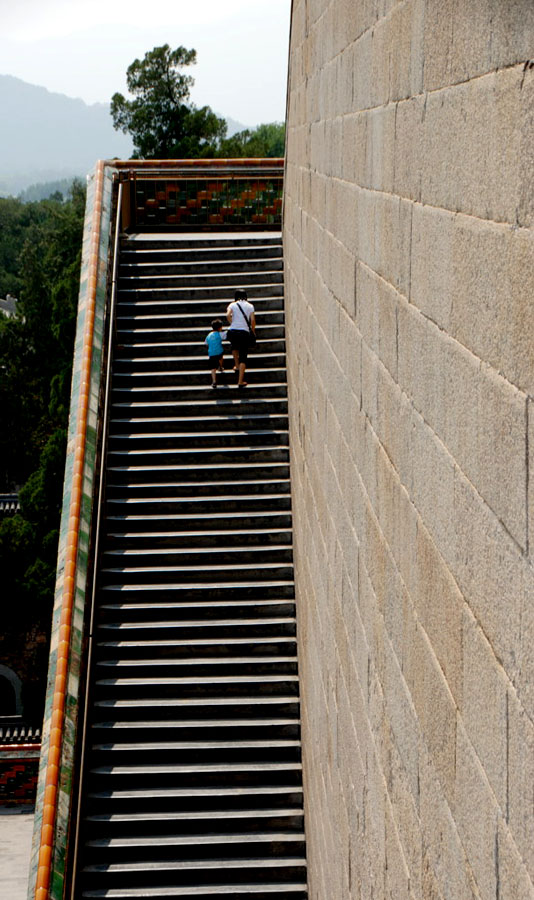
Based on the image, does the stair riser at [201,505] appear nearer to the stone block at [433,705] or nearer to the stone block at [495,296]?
the stone block at [433,705]

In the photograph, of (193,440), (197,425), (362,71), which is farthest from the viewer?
(197,425)

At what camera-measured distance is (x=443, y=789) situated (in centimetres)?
248

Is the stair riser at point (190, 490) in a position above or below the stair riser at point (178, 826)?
above

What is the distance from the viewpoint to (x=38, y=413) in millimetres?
41906

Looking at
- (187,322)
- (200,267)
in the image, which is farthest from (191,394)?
(200,267)

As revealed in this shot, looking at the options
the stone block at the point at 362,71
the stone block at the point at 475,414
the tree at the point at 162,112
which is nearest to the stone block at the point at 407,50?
the stone block at the point at 362,71

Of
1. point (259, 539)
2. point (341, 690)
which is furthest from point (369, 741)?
point (259, 539)

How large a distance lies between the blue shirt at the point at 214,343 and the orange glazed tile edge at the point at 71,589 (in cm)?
109

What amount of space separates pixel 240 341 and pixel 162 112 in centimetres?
3448

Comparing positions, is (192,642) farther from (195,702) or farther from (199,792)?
(199,792)

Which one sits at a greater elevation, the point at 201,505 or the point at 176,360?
the point at 176,360

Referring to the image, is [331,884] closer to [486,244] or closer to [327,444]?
[327,444]

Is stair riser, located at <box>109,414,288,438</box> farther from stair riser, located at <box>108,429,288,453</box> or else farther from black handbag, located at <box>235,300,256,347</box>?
black handbag, located at <box>235,300,256,347</box>

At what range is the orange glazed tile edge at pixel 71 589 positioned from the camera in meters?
7.29
